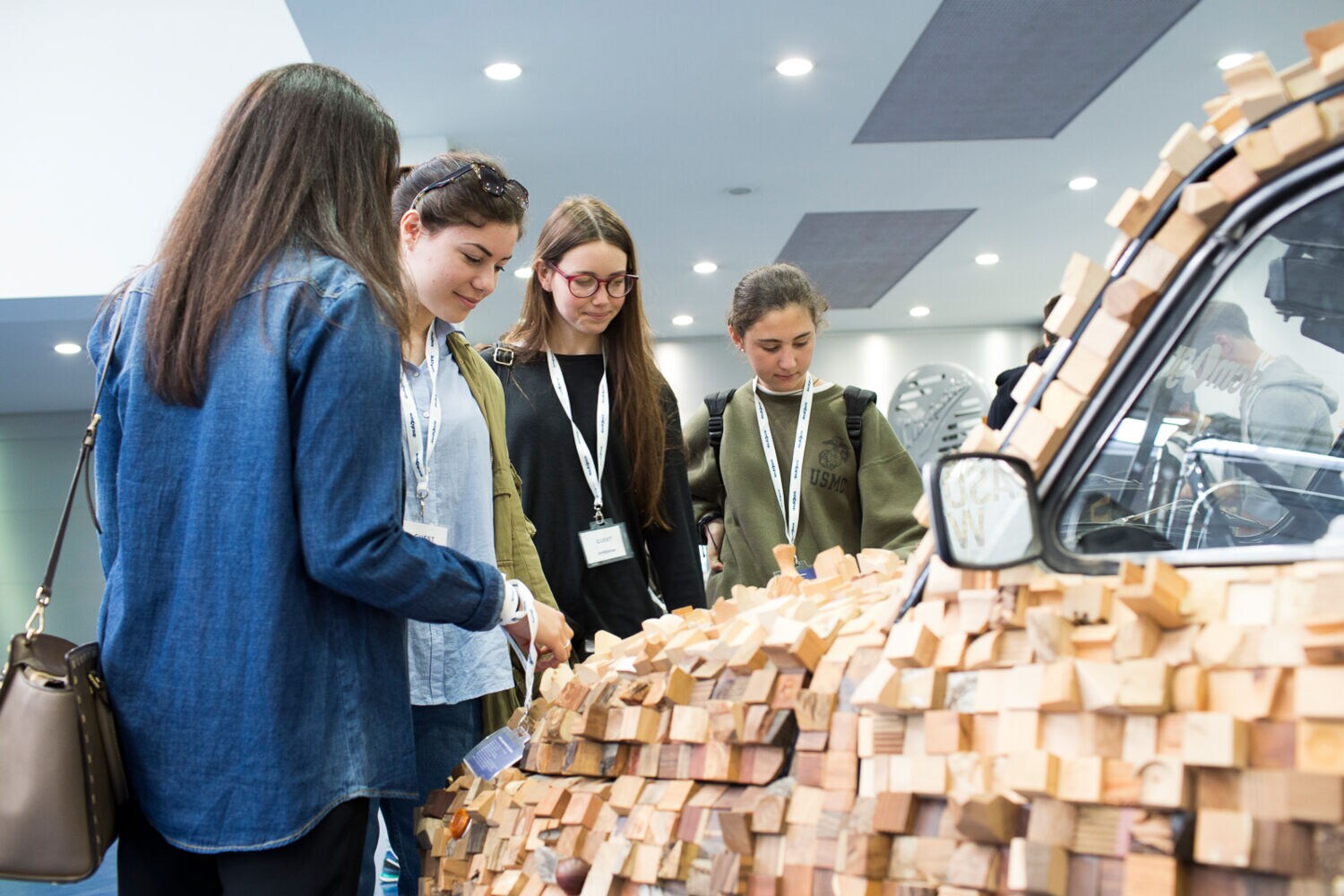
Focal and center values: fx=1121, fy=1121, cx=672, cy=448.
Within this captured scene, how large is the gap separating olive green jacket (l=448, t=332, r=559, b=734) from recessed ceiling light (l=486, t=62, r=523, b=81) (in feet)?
13.1

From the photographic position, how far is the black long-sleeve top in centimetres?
242

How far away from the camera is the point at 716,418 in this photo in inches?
123

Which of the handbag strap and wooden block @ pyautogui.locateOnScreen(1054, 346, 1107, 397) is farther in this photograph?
the handbag strap

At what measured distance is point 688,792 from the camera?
4.32 ft

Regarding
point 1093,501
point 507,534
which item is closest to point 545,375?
point 507,534

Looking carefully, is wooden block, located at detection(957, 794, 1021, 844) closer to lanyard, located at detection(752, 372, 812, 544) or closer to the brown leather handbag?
the brown leather handbag

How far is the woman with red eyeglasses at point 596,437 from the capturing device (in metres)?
2.43

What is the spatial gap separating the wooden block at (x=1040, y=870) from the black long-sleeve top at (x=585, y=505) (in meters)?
1.52

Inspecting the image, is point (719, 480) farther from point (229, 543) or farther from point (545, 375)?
point (229, 543)

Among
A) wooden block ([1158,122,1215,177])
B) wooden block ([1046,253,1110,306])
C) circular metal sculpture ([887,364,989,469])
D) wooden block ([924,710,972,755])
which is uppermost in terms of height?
circular metal sculpture ([887,364,989,469])

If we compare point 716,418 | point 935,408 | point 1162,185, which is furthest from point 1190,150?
point 935,408

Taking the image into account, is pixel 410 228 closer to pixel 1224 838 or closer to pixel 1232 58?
pixel 1224 838

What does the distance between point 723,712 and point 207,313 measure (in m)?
0.78

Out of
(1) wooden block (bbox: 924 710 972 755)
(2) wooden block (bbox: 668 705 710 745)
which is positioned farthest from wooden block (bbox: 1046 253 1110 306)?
(2) wooden block (bbox: 668 705 710 745)
